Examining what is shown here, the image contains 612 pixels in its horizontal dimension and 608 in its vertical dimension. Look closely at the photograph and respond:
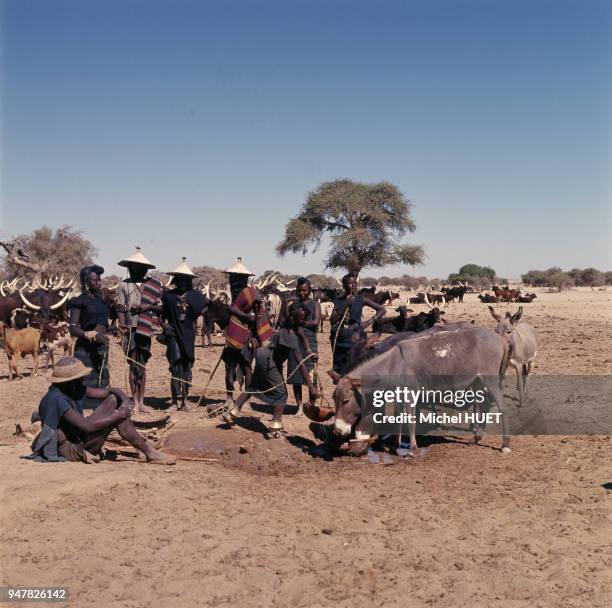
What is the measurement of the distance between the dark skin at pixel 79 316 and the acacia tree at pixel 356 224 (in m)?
32.7

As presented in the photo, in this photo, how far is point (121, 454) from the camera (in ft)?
24.0

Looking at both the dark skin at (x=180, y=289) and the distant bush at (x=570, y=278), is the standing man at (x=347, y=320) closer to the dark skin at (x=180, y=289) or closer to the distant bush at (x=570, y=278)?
the dark skin at (x=180, y=289)

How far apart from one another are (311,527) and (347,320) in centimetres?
436

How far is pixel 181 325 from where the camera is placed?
997 cm

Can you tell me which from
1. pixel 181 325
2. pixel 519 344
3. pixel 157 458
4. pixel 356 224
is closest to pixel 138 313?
pixel 181 325

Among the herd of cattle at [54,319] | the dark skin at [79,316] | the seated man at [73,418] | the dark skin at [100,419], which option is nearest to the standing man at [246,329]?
the herd of cattle at [54,319]

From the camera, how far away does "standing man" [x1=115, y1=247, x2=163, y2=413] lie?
979 cm

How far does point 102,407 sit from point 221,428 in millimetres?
2344

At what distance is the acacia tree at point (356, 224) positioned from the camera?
137 ft

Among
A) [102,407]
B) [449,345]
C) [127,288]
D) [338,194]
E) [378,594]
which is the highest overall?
[338,194]

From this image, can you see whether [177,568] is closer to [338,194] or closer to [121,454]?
[121,454]

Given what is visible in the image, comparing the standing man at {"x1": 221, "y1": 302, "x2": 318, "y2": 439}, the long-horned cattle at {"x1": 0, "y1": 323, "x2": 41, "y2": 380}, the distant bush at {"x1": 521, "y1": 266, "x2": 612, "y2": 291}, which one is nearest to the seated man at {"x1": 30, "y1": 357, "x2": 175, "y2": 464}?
the standing man at {"x1": 221, "y1": 302, "x2": 318, "y2": 439}

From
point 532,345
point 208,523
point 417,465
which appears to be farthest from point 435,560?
point 532,345

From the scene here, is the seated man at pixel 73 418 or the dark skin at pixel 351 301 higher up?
the dark skin at pixel 351 301
